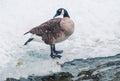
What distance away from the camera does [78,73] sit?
10438mm

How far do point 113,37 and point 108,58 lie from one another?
1425 mm

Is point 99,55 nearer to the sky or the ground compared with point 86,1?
nearer to the ground

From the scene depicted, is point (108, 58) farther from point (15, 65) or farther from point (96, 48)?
point (15, 65)

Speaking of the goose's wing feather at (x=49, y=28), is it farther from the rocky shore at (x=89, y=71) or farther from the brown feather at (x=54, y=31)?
the rocky shore at (x=89, y=71)

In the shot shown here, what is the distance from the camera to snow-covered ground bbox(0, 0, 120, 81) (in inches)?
435

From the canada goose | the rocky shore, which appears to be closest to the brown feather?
the canada goose

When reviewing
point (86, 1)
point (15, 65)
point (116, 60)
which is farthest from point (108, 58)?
point (86, 1)

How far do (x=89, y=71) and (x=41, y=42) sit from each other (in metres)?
1.85

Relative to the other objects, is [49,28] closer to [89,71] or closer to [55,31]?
[55,31]

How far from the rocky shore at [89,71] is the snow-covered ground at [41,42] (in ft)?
0.73

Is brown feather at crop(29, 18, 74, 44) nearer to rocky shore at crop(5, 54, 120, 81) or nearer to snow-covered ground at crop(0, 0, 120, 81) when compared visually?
snow-covered ground at crop(0, 0, 120, 81)

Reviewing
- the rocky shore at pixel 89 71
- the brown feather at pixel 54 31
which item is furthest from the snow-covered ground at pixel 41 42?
the brown feather at pixel 54 31

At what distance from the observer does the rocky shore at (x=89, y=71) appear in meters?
10.1

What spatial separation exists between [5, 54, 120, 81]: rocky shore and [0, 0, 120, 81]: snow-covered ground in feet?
0.73
